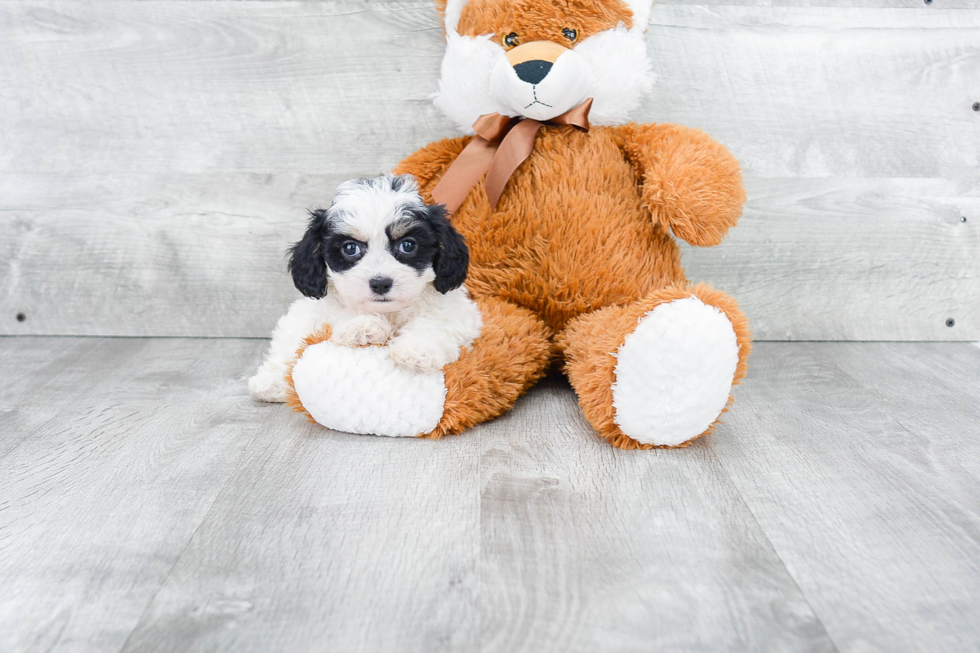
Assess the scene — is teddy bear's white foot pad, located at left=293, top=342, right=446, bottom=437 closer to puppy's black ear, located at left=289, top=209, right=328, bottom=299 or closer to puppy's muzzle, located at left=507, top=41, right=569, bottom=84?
puppy's black ear, located at left=289, top=209, right=328, bottom=299

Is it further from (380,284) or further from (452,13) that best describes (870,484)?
(452,13)

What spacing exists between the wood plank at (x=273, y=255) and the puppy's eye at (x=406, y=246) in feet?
2.19

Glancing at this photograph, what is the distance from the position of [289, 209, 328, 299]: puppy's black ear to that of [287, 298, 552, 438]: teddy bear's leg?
9cm

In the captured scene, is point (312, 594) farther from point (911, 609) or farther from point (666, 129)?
point (666, 129)

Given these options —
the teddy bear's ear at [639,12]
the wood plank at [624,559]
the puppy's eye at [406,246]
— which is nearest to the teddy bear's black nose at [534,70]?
the teddy bear's ear at [639,12]

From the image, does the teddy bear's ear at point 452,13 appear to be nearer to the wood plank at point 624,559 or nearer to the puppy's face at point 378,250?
the puppy's face at point 378,250

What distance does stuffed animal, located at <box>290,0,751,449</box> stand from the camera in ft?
3.91

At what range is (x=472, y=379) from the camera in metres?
1.23

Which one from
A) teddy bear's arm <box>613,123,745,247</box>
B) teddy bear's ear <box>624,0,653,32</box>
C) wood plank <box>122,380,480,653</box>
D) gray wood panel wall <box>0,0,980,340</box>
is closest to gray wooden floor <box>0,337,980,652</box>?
wood plank <box>122,380,480,653</box>

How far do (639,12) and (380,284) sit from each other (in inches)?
28.0

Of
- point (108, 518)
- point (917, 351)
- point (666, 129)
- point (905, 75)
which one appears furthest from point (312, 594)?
point (905, 75)

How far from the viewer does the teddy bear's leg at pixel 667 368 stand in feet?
3.62

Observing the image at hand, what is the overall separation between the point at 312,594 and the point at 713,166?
0.95 m

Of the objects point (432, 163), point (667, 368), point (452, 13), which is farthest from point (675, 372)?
point (452, 13)
